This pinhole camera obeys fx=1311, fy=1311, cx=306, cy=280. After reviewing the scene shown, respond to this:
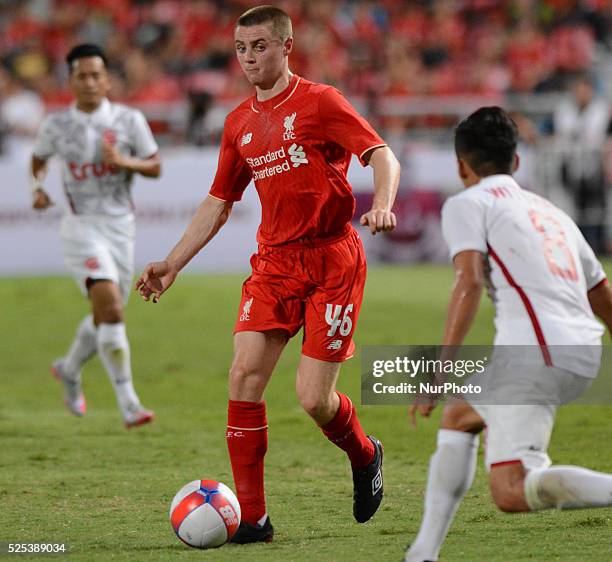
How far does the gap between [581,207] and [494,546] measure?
49.4 feet

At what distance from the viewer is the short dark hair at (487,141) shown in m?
4.94

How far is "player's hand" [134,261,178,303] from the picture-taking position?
616 centimetres

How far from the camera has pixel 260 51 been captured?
611 cm

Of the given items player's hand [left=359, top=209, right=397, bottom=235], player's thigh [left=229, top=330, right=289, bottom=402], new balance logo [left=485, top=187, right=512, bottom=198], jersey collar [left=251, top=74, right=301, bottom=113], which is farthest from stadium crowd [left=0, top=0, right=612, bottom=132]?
new balance logo [left=485, top=187, right=512, bottom=198]

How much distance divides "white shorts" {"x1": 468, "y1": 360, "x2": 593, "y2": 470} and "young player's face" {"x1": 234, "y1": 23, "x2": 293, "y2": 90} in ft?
6.97

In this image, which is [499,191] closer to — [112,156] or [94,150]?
[112,156]

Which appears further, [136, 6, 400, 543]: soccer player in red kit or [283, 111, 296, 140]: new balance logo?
[283, 111, 296, 140]: new balance logo

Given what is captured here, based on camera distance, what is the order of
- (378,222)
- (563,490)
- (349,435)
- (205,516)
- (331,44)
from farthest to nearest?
(331,44) → (349,435) → (205,516) → (378,222) → (563,490)

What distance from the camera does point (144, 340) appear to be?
14508 millimetres

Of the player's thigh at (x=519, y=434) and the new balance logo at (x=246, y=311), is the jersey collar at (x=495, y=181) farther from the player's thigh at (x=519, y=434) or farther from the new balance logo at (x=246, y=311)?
the new balance logo at (x=246, y=311)

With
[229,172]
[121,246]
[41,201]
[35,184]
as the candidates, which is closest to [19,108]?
[35,184]

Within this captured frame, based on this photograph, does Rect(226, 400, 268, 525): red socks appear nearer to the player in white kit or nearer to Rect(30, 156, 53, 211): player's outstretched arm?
the player in white kit

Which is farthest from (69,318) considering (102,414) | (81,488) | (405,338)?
(81,488)

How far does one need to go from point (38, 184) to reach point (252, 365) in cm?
449
